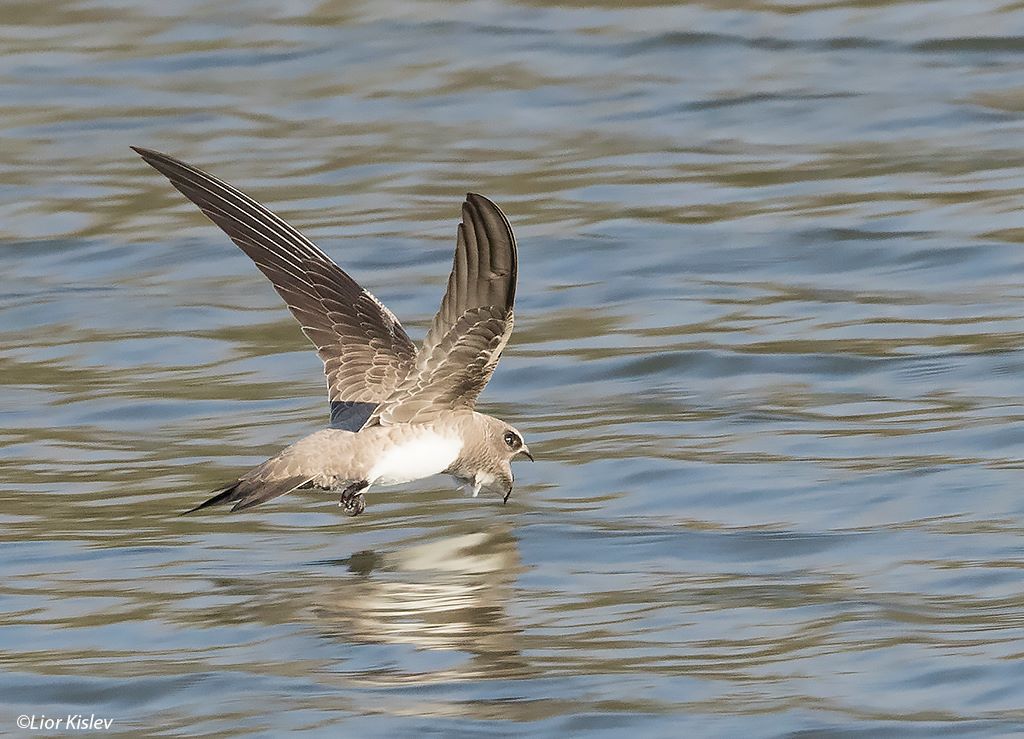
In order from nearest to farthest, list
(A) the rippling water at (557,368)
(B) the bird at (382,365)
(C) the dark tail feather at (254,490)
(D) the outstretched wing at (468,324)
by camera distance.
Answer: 1. (A) the rippling water at (557,368)
2. (D) the outstretched wing at (468,324)
3. (B) the bird at (382,365)
4. (C) the dark tail feather at (254,490)

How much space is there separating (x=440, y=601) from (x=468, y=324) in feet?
3.21

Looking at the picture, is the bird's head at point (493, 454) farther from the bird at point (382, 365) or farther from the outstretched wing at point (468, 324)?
the outstretched wing at point (468, 324)

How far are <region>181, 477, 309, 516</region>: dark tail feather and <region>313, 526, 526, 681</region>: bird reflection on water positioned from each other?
382mm

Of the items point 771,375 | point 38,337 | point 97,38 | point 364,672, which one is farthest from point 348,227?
point 364,672

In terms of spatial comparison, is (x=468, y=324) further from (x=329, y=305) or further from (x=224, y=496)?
(x=329, y=305)

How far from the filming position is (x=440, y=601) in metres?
7.22

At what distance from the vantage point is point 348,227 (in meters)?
13.0

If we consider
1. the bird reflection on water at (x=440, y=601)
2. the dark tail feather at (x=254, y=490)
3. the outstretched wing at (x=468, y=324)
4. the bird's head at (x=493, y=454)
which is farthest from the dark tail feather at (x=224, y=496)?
the bird's head at (x=493, y=454)

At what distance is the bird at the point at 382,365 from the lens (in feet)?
22.5

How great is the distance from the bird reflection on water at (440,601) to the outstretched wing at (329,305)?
609 mm

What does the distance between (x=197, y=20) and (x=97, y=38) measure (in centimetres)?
85

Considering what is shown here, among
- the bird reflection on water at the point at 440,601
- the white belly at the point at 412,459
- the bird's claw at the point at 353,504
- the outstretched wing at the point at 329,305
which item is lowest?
the bird reflection on water at the point at 440,601

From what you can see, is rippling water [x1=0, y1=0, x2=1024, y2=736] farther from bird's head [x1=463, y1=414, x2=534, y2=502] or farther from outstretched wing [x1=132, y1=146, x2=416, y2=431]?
outstretched wing [x1=132, y1=146, x2=416, y2=431]

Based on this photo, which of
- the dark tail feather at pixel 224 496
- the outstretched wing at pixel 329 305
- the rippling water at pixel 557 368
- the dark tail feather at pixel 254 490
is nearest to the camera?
the rippling water at pixel 557 368
